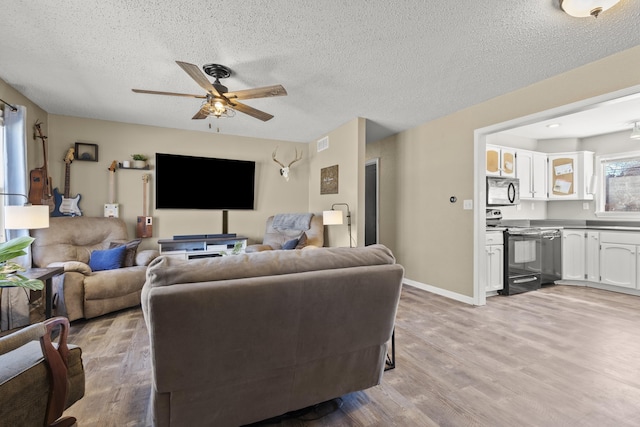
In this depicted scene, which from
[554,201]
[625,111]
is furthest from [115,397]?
[554,201]

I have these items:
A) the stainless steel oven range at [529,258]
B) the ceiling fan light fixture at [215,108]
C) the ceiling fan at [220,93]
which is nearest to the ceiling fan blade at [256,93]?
the ceiling fan at [220,93]

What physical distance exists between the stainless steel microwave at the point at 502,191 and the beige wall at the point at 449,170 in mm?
886

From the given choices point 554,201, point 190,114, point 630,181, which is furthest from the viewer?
point 554,201

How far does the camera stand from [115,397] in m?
1.72

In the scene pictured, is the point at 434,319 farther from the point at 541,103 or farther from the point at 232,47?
the point at 232,47

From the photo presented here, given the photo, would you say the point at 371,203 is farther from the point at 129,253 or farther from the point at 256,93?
the point at 129,253

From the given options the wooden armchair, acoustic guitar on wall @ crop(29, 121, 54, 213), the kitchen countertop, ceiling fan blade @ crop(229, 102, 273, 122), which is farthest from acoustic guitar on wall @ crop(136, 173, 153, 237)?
the kitchen countertop

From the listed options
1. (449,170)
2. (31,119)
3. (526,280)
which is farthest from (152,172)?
(526,280)

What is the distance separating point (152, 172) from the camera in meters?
4.46

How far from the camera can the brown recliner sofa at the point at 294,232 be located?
4116 mm

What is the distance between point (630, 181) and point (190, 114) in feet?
21.7

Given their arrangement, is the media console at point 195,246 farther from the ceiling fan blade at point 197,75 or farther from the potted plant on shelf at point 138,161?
the ceiling fan blade at point 197,75

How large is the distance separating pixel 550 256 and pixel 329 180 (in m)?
3.55

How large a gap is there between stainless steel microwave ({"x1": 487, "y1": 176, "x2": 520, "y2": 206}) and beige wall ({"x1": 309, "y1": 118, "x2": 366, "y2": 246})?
1901mm
